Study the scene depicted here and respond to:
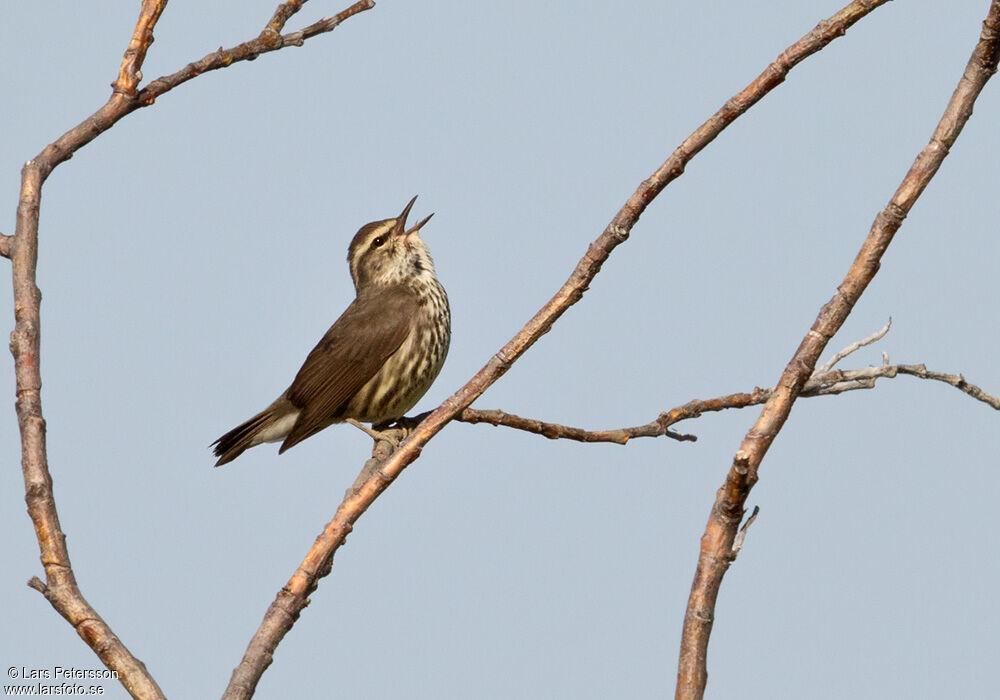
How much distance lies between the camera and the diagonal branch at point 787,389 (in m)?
2.74

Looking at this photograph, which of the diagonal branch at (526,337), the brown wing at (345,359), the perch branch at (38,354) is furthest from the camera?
the brown wing at (345,359)

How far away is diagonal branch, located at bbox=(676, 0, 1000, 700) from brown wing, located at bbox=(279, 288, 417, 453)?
221 inches

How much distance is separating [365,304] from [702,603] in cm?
648

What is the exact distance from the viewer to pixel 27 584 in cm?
316

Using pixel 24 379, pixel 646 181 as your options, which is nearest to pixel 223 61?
Answer: pixel 24 379

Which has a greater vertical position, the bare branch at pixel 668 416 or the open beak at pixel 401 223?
the open beak at pixel 401 223

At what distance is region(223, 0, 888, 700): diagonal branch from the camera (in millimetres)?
3205

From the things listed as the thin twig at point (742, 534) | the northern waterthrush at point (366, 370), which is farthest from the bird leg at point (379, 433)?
the thin twig at point (742, 534)

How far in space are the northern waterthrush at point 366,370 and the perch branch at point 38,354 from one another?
13.5ft

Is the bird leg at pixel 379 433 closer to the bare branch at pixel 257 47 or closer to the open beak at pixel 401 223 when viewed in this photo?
the open beak at pixel 401 223

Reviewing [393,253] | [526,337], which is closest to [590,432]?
[526,337]

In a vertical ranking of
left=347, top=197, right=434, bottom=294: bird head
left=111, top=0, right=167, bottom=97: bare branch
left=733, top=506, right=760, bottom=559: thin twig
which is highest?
left=347, top=197, right=434, bottom=294: bird head

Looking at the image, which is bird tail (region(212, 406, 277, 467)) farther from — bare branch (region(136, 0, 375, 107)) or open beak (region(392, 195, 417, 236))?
bare branch (region(136, 0, 375, 107))

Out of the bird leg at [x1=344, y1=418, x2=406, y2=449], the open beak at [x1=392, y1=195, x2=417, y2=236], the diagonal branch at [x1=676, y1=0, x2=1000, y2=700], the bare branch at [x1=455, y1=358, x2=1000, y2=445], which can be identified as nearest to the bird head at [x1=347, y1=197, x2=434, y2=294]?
the open beak at [x1=392, y1=195, x2=417, y2=236]
